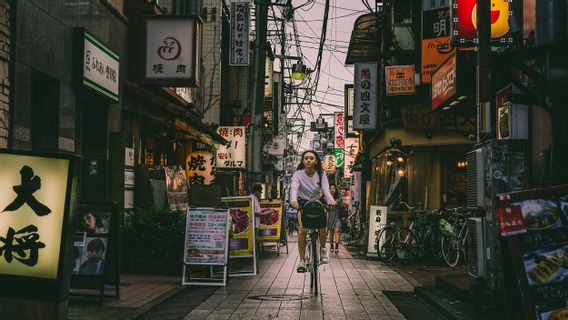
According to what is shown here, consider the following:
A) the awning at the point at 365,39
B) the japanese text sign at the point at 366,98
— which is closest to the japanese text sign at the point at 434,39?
the japanese text sign at the point at 366,98

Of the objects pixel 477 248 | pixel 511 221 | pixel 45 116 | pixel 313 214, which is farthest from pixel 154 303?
pixel 511 221

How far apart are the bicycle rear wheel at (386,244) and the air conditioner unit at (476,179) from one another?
8676 millimetres

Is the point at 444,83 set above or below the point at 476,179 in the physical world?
above

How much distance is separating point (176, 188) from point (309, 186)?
6399 millimetres

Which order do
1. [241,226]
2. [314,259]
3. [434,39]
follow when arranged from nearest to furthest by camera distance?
[314,259] → [241,226] → [434,39]

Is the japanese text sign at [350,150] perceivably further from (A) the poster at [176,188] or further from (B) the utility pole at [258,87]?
(A) the poster at [176,188]

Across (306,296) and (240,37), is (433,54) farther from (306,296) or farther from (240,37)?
(306,296)

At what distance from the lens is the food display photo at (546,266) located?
6.06 metres

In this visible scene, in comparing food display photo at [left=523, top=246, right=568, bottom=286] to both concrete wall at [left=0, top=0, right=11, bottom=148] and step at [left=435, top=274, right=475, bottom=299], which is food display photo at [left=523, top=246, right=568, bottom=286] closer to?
step at [left=435, top=274, right=475, bottom=299]

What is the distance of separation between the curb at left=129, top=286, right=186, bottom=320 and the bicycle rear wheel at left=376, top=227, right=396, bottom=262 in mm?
8005

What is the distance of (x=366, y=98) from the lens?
2434 centimetres

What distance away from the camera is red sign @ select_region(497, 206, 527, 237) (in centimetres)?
605

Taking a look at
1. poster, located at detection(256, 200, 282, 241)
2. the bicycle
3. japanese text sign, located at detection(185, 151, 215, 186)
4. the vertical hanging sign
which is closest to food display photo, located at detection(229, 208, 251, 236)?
the bicycle

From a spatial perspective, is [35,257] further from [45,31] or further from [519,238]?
[45,31]
